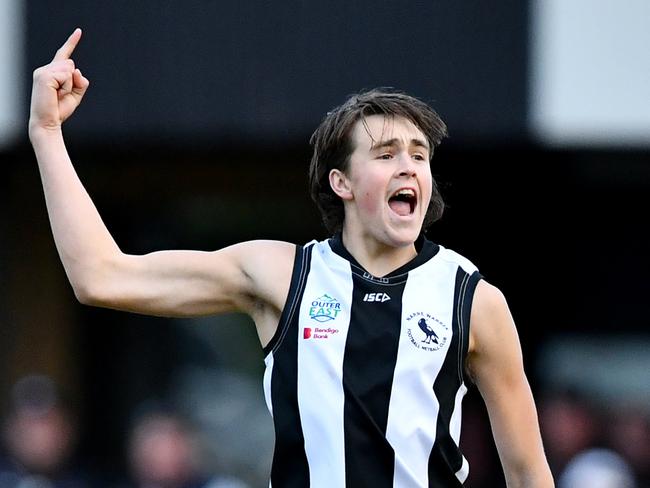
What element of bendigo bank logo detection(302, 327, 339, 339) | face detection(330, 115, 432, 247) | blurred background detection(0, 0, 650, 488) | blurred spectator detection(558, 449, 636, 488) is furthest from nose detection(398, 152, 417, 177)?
blurred spectator detection(558, 449, 636, 488)

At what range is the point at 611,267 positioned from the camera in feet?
40.3

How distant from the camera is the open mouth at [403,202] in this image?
4285 mm

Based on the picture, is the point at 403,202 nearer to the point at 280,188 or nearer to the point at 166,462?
the point at 166,462

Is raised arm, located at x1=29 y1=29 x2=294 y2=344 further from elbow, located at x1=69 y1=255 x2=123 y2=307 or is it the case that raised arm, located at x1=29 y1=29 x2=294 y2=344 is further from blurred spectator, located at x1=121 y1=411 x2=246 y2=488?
blurred spectator, located at x1=121 y1=411 x2=246 y2=488

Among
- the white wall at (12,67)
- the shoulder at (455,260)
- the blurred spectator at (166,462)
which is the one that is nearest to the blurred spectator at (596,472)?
the blurred spectator at (166,462)

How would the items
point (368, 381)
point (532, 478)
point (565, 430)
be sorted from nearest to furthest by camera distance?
point (368, 381) < point (532, 478) < point (565, 430)

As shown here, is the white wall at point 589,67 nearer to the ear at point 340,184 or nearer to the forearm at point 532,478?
the ear at point 340,184

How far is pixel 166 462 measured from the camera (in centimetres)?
1019

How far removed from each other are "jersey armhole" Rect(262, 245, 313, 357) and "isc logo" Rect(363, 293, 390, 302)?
0.63 ft

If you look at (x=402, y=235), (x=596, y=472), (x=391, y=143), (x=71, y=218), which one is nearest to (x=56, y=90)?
(x=71, y=218)

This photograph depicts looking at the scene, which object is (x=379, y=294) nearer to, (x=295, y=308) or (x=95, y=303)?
(x=295, y=308)

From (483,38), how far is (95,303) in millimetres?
5671

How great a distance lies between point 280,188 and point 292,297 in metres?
7.98

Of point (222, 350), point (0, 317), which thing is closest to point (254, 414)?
point (222, 350)
